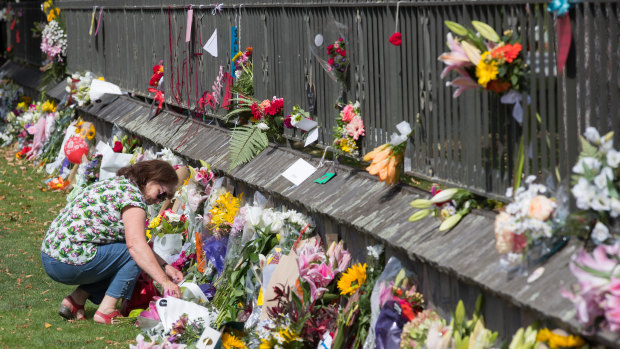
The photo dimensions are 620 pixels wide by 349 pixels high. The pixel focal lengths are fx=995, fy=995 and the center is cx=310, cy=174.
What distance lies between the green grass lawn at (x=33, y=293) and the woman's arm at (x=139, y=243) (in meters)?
0.43

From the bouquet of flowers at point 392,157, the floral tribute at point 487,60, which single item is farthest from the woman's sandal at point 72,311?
the floral tribute at point 487,60

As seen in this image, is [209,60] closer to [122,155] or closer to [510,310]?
[122,155]

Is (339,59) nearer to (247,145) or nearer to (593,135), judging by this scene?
(247,145)

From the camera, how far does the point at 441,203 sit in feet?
14.8

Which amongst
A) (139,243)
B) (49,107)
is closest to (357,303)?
(139,243)

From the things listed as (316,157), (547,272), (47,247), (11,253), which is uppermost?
(547,272)

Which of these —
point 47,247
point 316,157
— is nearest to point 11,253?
point 47,247

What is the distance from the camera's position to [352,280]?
16.6 ft

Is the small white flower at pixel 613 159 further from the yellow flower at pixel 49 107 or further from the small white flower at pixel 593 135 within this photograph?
the yellow flower at pixel 49 107

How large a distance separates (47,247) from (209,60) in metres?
2.67

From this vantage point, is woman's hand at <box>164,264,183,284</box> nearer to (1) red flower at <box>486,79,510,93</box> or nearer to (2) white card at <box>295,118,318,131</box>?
(2) white card at <box>295,118,318,131</box>

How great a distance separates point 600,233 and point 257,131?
14.0 ft

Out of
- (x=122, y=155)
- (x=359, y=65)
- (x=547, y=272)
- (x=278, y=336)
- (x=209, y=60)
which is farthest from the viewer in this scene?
(x=122, y=155)

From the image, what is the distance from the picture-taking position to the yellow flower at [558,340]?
324 cm
